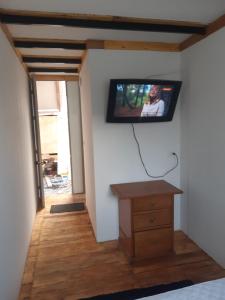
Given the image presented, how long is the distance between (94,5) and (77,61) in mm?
1485

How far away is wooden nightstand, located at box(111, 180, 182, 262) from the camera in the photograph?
96.1 inches

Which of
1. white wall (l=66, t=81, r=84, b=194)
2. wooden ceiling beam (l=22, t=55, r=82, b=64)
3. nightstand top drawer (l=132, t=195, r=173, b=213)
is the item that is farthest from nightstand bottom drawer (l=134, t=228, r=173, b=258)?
white wall (l=66, t=81, r=84, b=194)

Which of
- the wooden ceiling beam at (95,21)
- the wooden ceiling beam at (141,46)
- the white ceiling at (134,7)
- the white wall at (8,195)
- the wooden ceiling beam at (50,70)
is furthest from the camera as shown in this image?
the wooden ceiling beam at (50,70)

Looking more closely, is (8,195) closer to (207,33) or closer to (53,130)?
(207,33)

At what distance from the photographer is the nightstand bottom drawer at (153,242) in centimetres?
248

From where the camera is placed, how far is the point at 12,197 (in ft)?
6.75

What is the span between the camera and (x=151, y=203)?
247cm

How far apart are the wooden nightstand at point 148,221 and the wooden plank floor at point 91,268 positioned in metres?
0.12

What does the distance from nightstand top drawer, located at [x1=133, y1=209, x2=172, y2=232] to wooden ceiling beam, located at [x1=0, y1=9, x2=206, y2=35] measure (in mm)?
1745

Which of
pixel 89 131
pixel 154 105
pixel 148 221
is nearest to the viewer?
pixel 148 221

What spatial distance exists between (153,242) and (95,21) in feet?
7.03

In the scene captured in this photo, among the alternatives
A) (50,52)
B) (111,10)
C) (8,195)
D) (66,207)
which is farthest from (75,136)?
(111,10)

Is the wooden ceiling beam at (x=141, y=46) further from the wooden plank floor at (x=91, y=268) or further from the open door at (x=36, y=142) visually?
the wooden plank floor at (x=91, y=268)

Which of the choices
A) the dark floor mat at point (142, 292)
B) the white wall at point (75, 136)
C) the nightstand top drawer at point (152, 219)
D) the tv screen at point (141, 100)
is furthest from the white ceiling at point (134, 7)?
the white wall at point (75, 136)
